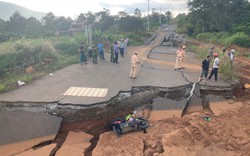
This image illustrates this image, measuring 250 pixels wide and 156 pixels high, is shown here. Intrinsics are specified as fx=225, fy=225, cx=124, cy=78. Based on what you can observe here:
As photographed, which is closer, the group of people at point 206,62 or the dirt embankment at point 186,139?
the dirt embankment at point 186,139

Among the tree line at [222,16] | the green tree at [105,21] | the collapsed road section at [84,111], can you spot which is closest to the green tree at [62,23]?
the green tree at [105,21]

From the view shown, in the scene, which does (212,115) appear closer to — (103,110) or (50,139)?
(103,110)

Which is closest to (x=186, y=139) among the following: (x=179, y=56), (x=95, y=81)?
(x=95, y=81)

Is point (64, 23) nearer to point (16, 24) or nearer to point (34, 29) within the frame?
point (16, 24)

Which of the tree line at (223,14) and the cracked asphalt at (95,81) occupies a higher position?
the tree line at (223,14)

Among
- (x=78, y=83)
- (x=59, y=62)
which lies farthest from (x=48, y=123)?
(x=59, y=62)

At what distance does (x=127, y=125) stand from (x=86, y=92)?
292 cm

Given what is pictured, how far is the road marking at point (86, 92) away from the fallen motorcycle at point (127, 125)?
2048 mm

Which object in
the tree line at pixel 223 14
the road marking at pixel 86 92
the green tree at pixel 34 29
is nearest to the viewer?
the road marking at pixel 86 92

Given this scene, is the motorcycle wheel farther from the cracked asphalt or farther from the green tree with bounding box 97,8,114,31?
the green tree with bounding box 97,8,114,31

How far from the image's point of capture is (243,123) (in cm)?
645

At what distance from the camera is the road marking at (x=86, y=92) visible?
8.19 m

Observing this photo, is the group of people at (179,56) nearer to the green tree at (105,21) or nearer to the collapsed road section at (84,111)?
the collapsed road section at (84,111)

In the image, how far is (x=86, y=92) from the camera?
8.43 m
